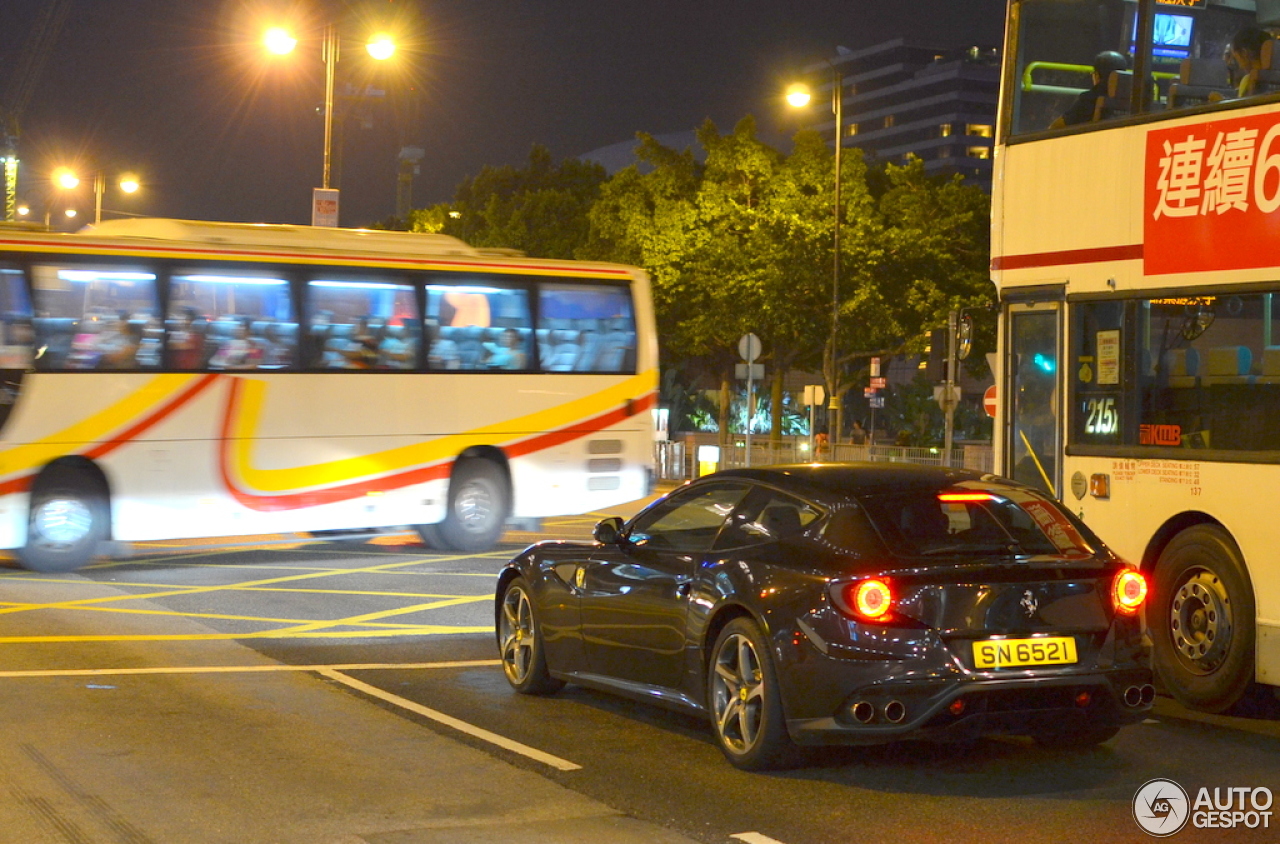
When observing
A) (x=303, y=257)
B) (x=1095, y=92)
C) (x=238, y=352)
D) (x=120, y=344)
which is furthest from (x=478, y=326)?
(x=1095, y=92)

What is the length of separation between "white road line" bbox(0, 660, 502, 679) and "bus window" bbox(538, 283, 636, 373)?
30.6 ft

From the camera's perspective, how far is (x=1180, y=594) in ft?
31.0

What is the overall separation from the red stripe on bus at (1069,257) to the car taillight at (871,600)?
3.89 metres

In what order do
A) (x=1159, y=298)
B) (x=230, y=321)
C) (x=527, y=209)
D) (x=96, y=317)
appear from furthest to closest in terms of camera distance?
(x=527, y=209)
(x=230, y=321)
(x=96, y=317)
(x=1159, y=298)

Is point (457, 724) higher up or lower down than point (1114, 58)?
lower down

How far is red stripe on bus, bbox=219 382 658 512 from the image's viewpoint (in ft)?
57.8

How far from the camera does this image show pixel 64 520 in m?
16.5

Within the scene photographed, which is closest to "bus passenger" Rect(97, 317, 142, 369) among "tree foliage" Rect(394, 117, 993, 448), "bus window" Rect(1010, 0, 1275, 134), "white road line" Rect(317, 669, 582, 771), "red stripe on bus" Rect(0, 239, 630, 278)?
"red stripe on bus" Rect(0, 239, 630, 278)

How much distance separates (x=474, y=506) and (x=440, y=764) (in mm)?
12234

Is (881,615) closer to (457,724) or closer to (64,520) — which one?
(457,724)

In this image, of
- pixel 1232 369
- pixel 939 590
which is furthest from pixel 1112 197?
pixel 939 590

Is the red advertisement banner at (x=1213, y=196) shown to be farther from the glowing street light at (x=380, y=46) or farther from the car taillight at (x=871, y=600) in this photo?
the glowing street light at (x=380, y=46)

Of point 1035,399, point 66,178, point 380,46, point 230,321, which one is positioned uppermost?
point 66,178

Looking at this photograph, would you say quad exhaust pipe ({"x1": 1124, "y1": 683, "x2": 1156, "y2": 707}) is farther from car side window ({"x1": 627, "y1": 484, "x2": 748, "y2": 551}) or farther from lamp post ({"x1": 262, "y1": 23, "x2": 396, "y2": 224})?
lamp post ({"x1": 262, "y1": 23, "x2": 396, "y2": 224})
